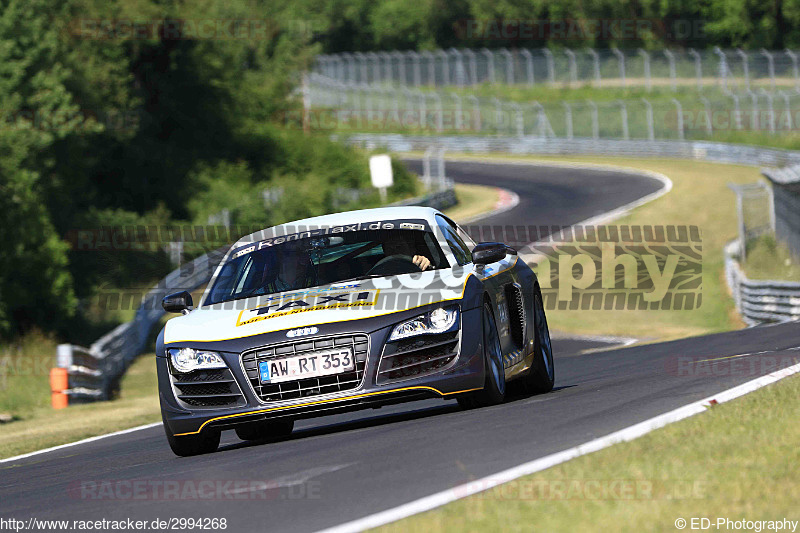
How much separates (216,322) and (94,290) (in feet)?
110

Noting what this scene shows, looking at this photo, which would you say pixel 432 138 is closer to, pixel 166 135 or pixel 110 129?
pixel 166 135

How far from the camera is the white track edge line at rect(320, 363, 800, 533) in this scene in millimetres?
5387

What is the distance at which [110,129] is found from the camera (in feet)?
165

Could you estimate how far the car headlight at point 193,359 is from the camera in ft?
27.5

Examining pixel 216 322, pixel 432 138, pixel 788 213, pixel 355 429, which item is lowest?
pixel 432 138

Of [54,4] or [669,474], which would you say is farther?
[54,4]

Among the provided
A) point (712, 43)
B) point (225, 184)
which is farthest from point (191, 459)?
point (712, 43)

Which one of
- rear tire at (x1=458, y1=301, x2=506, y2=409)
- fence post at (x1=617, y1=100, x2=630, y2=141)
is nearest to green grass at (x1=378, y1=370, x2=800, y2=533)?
rear tire at (x1=458, y1=301, x2=506, y2=409)

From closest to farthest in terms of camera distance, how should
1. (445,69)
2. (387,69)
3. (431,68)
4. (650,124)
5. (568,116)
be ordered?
(650,124) → (568,116) → (445,69) → (431,68) → (387,69)

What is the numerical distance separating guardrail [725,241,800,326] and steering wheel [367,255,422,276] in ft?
44.2

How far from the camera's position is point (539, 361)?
10.2m

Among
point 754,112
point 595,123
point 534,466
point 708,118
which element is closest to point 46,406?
point 534,466

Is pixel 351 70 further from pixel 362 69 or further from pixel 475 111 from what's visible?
pixel 475 111

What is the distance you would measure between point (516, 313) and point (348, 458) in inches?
117
